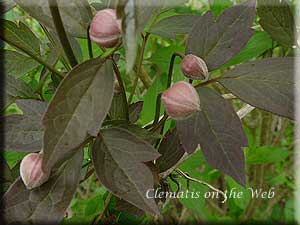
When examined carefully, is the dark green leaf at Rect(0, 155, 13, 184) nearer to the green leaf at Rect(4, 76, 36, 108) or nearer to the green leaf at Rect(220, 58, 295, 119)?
the green leaf at Rect(4, 76, 36, 108)

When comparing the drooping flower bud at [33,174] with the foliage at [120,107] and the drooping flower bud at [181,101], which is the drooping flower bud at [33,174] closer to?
the foliage at [120,107]

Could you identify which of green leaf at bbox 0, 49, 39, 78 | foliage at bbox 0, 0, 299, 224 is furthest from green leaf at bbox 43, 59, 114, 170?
green leaf at bbox 0, 49, 39, 78

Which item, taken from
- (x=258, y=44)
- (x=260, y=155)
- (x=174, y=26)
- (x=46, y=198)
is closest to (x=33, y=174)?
(x=46, y=198)

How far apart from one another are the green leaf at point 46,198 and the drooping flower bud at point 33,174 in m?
0.01

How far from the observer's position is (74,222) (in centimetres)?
62

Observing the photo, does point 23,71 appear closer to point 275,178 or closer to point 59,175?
point 59,175

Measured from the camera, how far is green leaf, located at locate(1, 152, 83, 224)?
1.34 ft

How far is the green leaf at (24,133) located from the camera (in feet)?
1.49

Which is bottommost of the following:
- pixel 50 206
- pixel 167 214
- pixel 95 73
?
pixel 167 214

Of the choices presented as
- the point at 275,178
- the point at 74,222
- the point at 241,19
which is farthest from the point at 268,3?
the point at 275,178

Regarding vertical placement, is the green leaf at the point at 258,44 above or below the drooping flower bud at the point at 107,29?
below

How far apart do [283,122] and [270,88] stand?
80 centimetres

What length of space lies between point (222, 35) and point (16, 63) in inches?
9.9

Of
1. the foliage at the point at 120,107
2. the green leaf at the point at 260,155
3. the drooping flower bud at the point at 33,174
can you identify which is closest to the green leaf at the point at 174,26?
the foliage at the point at 120,107
